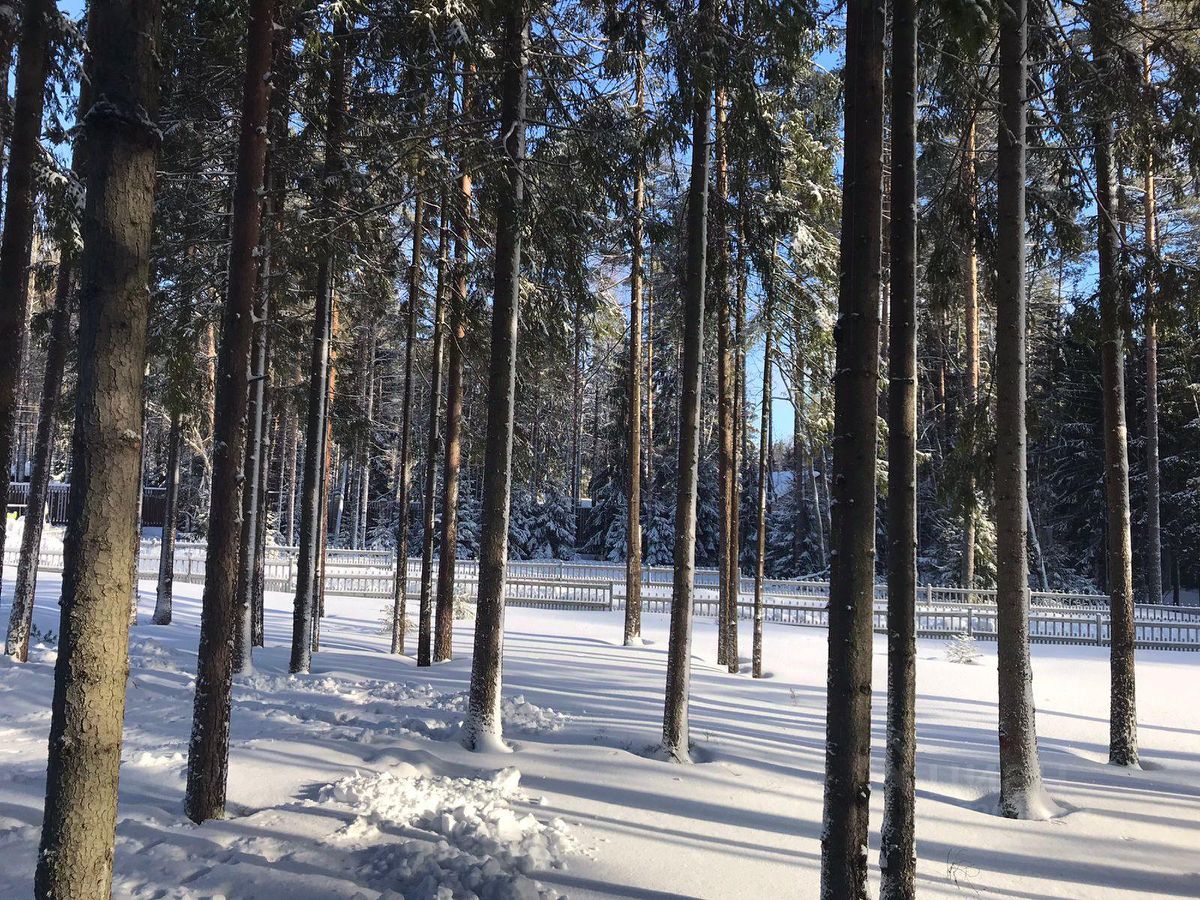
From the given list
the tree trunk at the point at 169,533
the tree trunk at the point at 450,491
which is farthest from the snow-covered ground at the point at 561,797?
the tree trunk at the point at 169,533

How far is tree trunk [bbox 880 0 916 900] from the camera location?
4.31m

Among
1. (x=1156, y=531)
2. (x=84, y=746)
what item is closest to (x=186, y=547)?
(x=84, y=746)

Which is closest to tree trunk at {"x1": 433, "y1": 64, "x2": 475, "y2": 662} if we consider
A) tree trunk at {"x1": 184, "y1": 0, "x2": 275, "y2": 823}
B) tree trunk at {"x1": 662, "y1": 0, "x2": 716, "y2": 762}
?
tree trunk at {"x1": 662, "y1": 0, "x2": 716, "y2": 762}

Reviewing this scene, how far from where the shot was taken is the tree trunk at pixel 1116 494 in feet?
24.7

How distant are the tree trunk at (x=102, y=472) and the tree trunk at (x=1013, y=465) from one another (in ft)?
19.6

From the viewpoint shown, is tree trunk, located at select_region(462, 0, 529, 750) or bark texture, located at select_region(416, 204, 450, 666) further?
bark texture, located at select_region(416, 204, 450, 666)

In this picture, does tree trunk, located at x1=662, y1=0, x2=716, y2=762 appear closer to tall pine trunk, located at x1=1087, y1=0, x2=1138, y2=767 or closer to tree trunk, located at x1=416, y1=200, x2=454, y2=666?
tall pine trunk, located at x1=1087, y1=0, x2=1138, y2=767

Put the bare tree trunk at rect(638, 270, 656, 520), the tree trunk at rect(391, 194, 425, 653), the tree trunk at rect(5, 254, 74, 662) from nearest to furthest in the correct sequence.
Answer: the tree trunk at rect(5, 254, 74, 662), the tree trunk at rect(391, 194, 425, 653), the bare tree trunk at rect(638, 270, 656, 520)

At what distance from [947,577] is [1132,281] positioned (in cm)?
2069

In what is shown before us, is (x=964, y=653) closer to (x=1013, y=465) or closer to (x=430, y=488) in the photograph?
(x=1013, y=465)

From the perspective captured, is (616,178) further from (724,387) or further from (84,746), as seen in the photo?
(84,746)

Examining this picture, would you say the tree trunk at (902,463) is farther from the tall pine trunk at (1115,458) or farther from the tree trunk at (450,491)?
the tree trunk at (450,491)

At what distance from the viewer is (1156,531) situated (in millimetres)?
21500

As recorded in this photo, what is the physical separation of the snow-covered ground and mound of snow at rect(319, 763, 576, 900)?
0.7 inches
